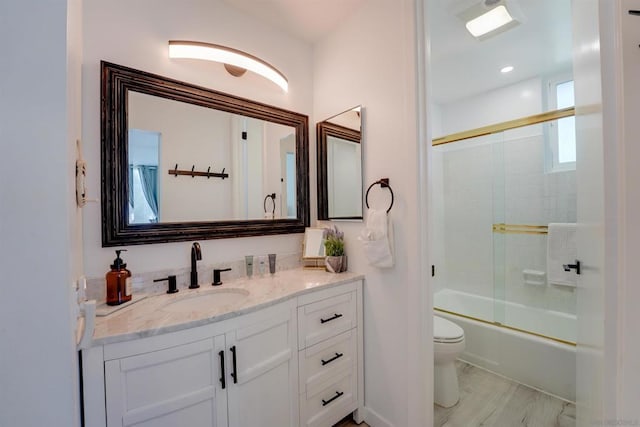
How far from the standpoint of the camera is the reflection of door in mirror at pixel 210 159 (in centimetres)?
139

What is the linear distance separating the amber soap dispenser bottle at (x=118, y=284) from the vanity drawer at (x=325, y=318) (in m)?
0.81

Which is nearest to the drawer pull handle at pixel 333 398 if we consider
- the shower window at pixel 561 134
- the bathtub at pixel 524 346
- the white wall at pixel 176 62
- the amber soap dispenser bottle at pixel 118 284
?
the white wall at pixel 176 62

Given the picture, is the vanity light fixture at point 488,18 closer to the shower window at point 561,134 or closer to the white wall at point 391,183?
the white wall at point 391,183

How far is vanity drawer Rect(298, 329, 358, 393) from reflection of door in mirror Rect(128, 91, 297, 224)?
2.93 feet

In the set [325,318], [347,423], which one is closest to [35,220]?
[325,318]

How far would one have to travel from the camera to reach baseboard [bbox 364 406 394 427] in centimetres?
150

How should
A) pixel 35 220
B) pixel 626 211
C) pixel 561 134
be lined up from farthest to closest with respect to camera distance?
pixel 561 134 → pixel 626 211 → pixel 35 220

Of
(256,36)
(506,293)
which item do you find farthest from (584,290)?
(256,36)

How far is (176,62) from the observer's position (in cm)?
146

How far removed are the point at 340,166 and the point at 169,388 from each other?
59.2 inches

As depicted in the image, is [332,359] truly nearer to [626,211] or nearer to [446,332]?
[446,332]

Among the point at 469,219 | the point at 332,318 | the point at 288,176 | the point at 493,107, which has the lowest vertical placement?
the point at 332,318

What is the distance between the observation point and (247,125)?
5.63 feet

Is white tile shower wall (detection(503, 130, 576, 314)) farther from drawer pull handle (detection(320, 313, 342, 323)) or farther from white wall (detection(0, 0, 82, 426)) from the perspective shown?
white wall (detection(0, 0, 82, 426))
